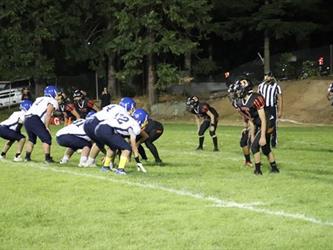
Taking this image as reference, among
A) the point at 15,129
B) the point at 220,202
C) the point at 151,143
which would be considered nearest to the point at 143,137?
the point at 151,143

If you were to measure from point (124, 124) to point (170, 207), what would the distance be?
11.9ft

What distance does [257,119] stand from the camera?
12891 mm

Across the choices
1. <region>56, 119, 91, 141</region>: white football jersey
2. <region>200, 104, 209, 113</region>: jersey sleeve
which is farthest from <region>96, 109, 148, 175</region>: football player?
<region>200, 104, 209, 113</region>: jersey sleeve

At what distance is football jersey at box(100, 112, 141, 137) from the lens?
12.7 m

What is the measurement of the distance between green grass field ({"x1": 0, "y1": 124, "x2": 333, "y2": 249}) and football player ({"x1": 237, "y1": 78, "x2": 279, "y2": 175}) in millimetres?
424

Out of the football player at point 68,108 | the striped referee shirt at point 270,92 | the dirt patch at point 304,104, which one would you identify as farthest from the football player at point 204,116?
the dirt patch at point 304,104

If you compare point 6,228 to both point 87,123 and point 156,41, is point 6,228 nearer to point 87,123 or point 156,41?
point 87,123

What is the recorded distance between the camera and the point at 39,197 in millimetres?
10336

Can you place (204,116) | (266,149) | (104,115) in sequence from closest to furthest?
(266,149) < (104,115) < (204,116)

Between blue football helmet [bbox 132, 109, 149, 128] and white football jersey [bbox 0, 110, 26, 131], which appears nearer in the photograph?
blue football helmet [bbox 132, 109, 149, 128]

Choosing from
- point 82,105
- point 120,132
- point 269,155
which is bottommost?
point 269,155

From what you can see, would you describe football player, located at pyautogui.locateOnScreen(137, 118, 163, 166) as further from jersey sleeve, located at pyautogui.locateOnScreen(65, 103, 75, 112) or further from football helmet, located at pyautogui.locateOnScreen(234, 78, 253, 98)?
jersey sleeve, located at pyautogui.locateOnScreen(65, 103, 75, 112)

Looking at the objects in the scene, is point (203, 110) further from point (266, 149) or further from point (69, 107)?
point (266, 149)

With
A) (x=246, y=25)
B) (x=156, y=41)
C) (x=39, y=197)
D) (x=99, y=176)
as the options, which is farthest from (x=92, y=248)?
(x=246, y=25)
